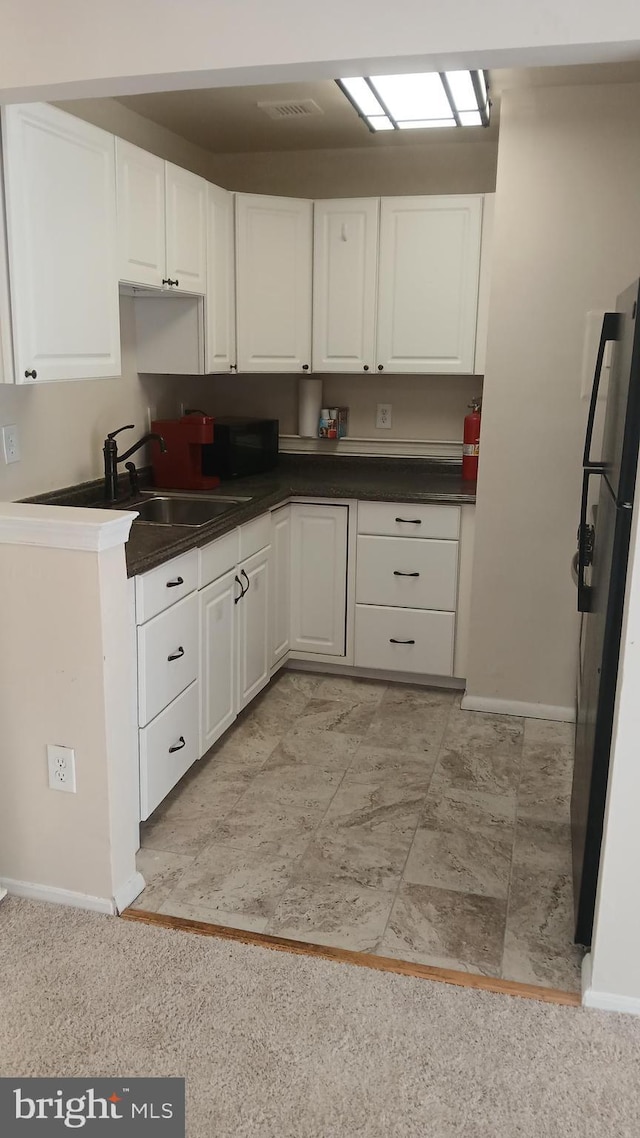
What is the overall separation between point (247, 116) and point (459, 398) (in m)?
1.51

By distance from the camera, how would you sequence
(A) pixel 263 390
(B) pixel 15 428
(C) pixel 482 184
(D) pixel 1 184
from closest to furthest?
(D) pixel 1 184 < (B) pixel 15 428 < (C) pixel 482 184 < (A) pixel 263 390

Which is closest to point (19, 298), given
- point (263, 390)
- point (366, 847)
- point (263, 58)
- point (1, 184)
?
point (1, 184)

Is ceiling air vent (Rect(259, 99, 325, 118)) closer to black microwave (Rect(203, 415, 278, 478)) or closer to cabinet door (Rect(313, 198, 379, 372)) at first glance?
cabinet door (Rect(313, 198, 379, 372))

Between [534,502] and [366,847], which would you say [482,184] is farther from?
[366,847]

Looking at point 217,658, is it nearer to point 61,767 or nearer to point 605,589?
point 61,767

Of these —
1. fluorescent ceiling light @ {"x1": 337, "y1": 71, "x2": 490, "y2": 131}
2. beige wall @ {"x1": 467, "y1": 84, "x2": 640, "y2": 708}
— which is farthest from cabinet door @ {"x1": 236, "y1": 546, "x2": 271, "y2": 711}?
fluorescent ceiling light @ {"x1": 337, "y1": 71, "x2": 490, "y2": 131}

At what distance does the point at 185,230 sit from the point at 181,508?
41.1 inches

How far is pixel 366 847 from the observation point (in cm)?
268

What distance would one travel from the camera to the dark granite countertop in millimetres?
2699

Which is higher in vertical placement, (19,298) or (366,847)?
(19,298)

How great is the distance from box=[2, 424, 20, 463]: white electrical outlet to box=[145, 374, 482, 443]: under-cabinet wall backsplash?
46.2 inches

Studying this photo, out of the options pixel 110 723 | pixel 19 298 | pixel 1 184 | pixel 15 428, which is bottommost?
pixel 110 723

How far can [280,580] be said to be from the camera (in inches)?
151

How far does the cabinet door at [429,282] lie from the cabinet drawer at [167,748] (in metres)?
1.82
